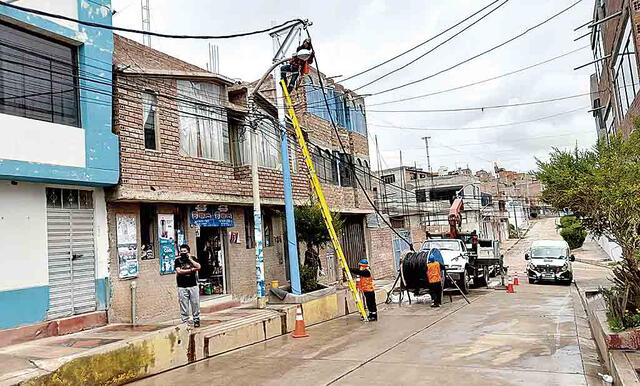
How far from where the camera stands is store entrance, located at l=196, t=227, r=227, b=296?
1488 centimetres

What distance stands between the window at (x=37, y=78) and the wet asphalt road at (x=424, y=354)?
5776 millimetres

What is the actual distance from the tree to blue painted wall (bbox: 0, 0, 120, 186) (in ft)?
31.6

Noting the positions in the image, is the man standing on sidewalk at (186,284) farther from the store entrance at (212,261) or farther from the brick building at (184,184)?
the store entrance at (212,261)

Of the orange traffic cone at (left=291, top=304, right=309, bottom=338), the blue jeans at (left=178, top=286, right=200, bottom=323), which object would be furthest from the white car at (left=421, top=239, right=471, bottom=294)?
the blue jeans at (left=178, top=286, right=200, bottom=323)

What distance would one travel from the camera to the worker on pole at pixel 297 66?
1401 centimetres

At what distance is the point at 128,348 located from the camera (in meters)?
8.62

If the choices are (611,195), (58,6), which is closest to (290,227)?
(58,6)

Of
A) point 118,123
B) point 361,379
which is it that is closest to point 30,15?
point 118,123

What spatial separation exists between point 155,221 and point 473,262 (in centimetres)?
1607

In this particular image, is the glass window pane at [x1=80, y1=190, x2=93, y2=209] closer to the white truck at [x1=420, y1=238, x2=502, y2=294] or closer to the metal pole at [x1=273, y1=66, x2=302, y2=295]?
the metal pole at [x1=273, y1=66, x2=302, y2=295]

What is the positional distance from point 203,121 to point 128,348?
24.0ft

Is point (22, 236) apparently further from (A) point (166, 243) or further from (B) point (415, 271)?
(B) point (415, 271)

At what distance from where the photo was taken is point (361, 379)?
8055 mm

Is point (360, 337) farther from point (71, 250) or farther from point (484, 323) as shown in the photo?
point (71, 250)
